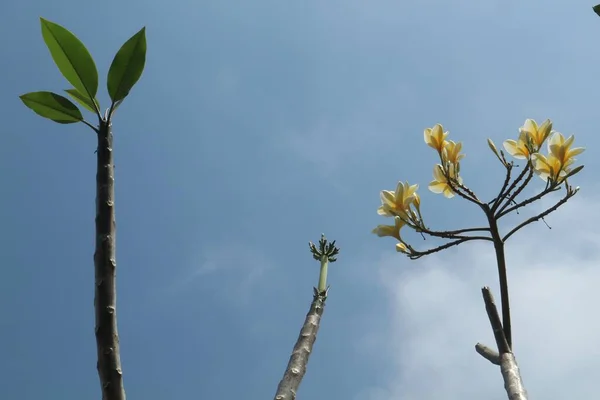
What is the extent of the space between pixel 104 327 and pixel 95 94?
0.44 meters

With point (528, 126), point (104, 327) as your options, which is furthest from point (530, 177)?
point (104, 327)

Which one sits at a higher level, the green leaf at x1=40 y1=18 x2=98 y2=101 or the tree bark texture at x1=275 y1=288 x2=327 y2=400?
the green leaf at x1=40 y1=18 x2=98 y2=101

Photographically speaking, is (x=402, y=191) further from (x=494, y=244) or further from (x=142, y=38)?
(x=142, y=38)

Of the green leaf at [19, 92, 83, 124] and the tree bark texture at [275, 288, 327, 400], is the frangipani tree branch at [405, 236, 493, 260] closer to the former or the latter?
the tree bark texture at [275, 288, 327, 400]

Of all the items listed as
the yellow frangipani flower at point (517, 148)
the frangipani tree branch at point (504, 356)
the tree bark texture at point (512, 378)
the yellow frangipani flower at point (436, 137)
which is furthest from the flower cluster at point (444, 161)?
the tree bark texture at point (512, 378)

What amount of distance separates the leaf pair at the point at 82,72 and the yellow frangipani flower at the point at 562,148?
103cm

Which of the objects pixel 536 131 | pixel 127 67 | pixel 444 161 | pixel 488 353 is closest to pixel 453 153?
pixel 444 161

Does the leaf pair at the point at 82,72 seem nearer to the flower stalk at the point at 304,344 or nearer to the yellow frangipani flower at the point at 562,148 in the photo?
the flower stalk at the point at 304,344

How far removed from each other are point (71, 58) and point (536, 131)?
1157 millimetres

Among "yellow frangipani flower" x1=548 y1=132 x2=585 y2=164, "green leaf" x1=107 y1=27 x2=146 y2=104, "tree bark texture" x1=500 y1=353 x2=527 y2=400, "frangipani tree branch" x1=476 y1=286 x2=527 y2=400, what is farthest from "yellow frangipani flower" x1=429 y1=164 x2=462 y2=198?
"green leaf" x1=107 y1=27 x2=146 y2=104

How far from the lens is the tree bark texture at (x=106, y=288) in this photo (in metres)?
0.86

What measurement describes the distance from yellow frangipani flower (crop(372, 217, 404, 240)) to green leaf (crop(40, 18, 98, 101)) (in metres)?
0.86

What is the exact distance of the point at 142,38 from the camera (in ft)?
3.48

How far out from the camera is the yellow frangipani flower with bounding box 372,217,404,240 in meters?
→ 1.60
